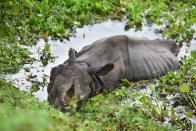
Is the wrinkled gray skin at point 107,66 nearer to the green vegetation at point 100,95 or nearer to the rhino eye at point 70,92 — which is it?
the rhino eye at point 70,92

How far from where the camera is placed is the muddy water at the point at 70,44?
245 inches

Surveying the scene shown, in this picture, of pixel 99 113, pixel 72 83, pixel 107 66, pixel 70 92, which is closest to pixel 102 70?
pixel 107 66

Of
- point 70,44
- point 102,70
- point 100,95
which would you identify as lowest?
point 100,95

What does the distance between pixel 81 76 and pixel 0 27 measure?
71.3 inches

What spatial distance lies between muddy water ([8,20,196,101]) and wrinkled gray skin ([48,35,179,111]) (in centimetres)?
58

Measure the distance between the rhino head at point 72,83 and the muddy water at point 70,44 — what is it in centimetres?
60

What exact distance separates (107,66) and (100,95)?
0.63 metres

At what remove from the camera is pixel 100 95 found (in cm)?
597

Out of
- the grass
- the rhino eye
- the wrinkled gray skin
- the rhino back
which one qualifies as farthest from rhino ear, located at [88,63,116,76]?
the rhino back

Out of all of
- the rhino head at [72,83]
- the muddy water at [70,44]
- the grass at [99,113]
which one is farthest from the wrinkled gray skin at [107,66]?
the muddy water at [70,44]

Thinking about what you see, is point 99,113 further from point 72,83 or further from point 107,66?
point 107,66

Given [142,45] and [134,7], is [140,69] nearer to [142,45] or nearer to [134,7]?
[142,45]

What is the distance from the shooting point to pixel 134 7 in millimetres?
10789

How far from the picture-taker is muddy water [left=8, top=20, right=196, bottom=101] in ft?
20.4
